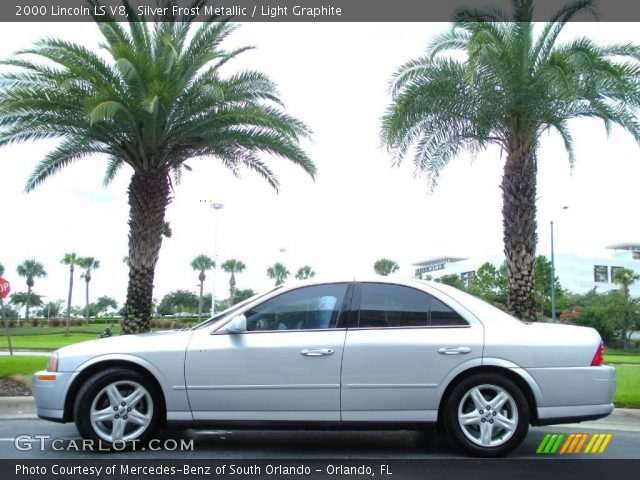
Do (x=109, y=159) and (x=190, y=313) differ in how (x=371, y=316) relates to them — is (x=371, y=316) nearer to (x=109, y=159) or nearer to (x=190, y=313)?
(x=109, y=159)

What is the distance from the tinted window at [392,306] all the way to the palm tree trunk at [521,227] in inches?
295

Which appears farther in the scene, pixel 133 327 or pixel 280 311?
pixel 133 327

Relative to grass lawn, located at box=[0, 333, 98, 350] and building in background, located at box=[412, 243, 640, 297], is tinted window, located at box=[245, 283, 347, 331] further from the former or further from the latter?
building in background, located at box=[412, 243, 640, 297]

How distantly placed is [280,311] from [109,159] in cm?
1204

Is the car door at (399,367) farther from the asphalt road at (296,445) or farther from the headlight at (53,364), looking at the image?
the headlight at (53,364)

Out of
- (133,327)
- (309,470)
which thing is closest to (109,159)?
(133,327)

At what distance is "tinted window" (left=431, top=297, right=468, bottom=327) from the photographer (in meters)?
5.60

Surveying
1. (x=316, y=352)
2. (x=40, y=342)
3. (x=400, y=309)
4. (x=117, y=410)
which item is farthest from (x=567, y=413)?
(x=40, y=342)

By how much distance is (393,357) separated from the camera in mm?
5379

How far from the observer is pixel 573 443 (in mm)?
6160

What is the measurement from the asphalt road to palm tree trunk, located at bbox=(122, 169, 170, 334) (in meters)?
6.03

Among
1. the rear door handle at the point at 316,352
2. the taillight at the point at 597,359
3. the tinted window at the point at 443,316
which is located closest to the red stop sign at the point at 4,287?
the rear door handle at the point at 316,352

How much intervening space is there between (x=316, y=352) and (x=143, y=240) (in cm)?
864

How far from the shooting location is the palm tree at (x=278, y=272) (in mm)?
66250
